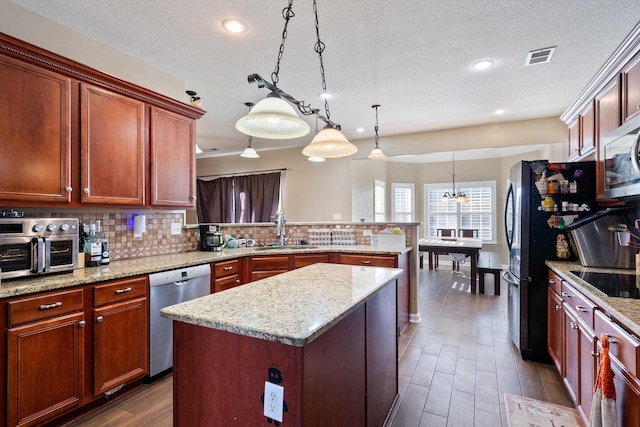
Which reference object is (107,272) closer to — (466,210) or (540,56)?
(540,56)

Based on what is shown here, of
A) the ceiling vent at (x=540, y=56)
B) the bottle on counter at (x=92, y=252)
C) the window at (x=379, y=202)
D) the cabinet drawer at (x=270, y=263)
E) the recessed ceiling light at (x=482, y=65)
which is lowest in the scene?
the cabinet drawer at (x=270, y=263)

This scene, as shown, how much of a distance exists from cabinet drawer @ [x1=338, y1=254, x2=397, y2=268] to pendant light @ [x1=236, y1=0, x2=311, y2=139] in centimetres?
191

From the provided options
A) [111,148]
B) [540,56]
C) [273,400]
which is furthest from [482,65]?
[111,148]

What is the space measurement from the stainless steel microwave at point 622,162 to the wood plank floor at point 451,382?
1461 mm

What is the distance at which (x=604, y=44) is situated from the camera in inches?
91.7

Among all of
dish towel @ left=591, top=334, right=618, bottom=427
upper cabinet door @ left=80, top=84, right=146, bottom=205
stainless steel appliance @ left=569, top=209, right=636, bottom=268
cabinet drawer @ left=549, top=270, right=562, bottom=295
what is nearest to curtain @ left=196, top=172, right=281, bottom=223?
upper cabinet door @ left=80, top=84, right=146, bottom=205

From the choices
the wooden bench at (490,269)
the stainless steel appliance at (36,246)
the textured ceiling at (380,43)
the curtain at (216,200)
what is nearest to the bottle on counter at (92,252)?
the stainless steel appliance at (36,246)

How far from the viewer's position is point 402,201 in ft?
25.6

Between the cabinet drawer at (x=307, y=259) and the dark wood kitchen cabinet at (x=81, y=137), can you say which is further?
the cabinet drawer at (x=307, y=259)

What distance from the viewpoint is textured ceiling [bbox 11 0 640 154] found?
76.7 inches

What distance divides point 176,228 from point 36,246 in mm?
1372

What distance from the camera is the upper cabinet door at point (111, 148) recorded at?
2146 mm

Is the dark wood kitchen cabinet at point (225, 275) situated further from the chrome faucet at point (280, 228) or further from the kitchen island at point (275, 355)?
the kitchen island at point (275, 355)

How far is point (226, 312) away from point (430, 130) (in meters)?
4.25
